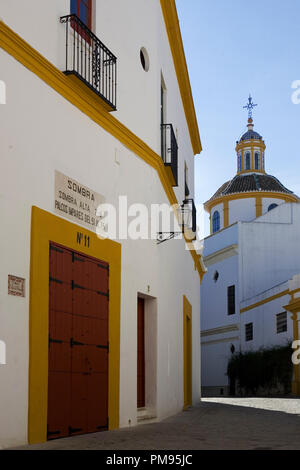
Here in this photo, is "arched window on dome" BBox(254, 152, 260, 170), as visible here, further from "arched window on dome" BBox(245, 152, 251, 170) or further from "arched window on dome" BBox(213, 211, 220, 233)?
"arched window on dome" BBox(213, 211, 220, 233)

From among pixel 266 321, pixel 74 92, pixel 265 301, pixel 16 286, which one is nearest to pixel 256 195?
pixel 265 301

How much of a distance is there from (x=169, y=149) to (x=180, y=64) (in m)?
3.65

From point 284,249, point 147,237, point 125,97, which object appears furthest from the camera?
point 284,249

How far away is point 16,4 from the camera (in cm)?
793

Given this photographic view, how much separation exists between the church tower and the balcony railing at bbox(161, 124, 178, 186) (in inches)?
1333

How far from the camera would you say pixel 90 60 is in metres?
9.93

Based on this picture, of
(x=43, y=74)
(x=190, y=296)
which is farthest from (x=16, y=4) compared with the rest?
(x=190, y=296)

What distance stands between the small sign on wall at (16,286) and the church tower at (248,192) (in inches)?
1606

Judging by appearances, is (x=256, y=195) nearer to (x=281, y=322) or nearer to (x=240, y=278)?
(x=240, y=278)

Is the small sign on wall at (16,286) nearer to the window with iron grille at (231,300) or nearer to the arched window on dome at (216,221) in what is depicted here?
the window with iron grille at (231,300)

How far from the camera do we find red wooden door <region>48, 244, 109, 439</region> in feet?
27.2
